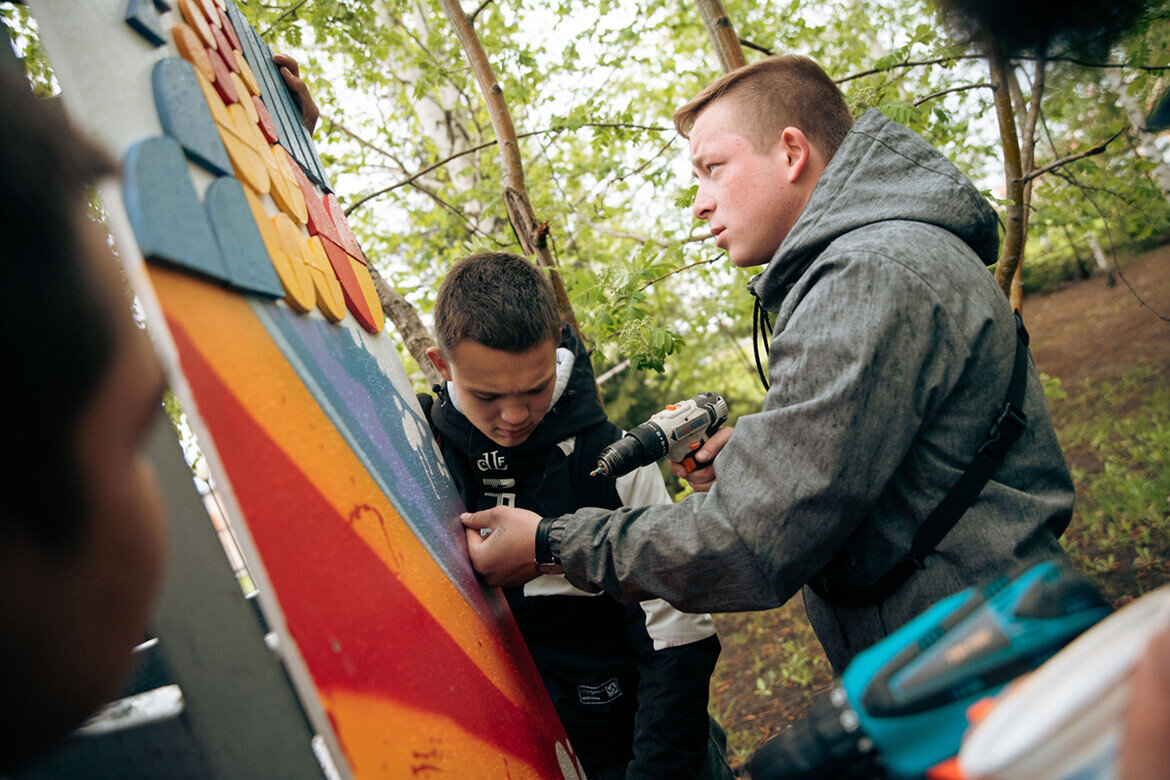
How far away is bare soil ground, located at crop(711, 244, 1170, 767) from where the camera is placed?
4.46 metres

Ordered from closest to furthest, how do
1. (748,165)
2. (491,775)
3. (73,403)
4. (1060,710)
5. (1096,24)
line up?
(1060,710) → (73,403) → (1096,24) → (491,775) → (748,165)

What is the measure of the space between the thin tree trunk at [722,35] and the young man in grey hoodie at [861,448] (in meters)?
1.52

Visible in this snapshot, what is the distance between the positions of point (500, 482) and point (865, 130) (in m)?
1.35

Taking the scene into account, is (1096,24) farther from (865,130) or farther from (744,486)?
(744,486)

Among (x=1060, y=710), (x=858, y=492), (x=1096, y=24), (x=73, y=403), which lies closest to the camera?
(x=1060, y=710)

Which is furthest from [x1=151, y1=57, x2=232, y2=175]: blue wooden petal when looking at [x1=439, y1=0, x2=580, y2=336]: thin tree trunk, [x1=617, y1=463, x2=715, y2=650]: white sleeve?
[x1=439, y1=0, x2=580, y2=336]: thin tree trunk

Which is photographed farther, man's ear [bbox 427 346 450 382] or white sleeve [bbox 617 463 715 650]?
man's ear [bbox 427 346 450 382]

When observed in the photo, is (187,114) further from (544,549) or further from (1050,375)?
(1050,375)

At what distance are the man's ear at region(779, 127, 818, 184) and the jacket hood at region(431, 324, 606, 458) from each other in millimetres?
846

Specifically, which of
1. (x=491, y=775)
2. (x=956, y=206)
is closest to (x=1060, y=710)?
(x=491, y=775)

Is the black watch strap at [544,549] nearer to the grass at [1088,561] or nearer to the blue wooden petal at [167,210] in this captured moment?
the blue wooden petal at [167,210]

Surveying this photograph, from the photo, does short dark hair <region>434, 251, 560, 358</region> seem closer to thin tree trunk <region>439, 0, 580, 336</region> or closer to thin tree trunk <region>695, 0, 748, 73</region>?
thin tree trunk <region>439, 0, 580, 336</region>

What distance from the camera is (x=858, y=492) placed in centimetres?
135

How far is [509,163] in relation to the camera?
2.88 metres
